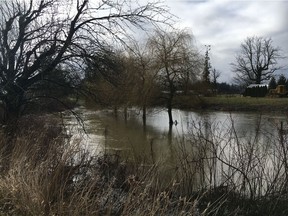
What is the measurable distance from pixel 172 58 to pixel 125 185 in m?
25.3

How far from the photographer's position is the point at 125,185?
689 centimetres

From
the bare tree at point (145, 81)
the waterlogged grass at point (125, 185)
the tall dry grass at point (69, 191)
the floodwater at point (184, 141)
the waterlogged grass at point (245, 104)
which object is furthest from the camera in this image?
the waterlogged grass at point (245, 104)

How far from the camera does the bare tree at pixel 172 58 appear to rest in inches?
1236

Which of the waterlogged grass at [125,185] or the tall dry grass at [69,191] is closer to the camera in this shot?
the tall dry grass at [69,191]

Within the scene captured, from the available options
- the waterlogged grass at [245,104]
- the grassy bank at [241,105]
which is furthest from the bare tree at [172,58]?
the waterlogged grass at [245,104]

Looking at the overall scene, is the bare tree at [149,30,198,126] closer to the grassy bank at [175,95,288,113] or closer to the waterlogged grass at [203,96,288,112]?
the grassy bank at [175,95,288,113]

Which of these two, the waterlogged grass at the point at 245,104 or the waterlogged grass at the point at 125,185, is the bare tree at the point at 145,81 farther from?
the waterlogged grass at the point at 125,185

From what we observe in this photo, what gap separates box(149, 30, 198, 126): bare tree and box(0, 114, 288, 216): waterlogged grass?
2370cm

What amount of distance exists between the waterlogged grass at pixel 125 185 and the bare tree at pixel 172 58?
23.7 meters

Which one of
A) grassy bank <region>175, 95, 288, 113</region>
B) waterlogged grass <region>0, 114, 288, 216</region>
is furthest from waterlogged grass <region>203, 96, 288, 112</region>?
waterlogged grass <region>0, 114, 288, 216</region>

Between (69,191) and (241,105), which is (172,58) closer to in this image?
(241,105)

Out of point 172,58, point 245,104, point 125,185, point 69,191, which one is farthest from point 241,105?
point 69,191

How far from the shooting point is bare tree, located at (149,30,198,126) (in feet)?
103

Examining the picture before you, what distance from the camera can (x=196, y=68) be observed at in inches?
1280
